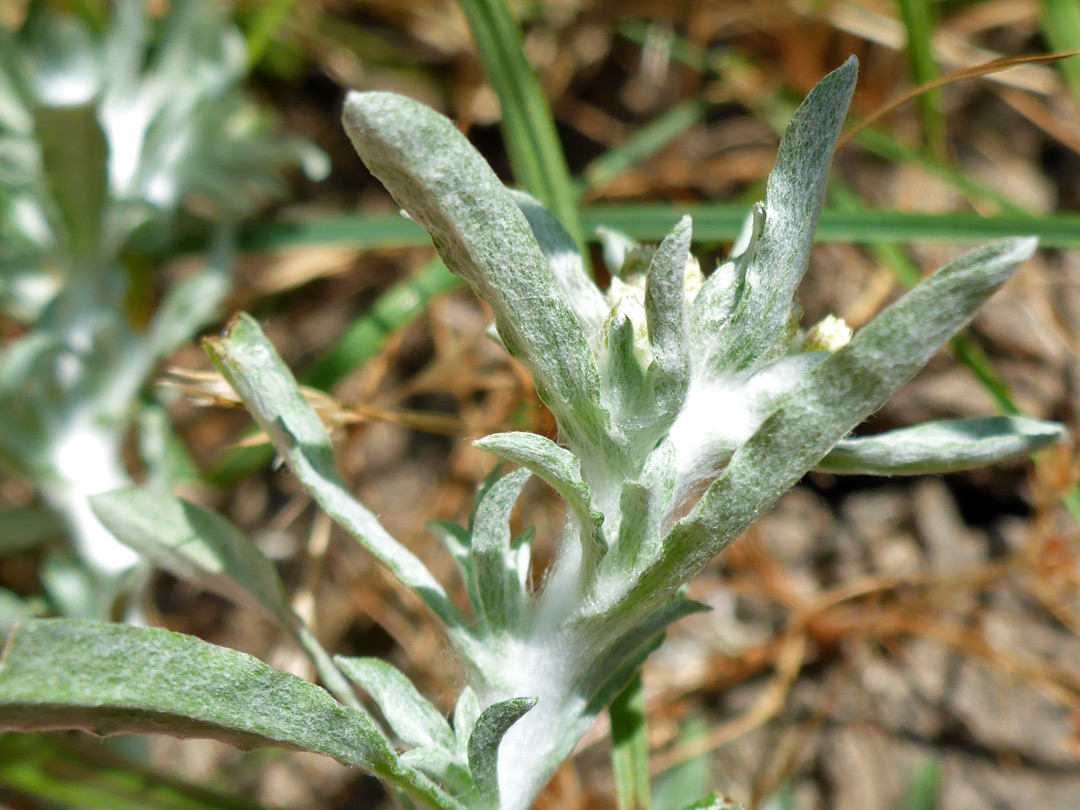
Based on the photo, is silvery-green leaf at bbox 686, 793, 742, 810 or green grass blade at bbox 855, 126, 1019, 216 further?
green grass blade at bbox 855, 126, 1019, 216

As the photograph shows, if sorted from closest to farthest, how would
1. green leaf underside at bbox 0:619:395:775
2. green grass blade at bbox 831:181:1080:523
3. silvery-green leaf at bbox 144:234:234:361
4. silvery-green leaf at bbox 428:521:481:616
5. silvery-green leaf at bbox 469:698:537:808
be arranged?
green leaf underside at bbox 0:619:395:775
silvery-green leaf at bbox 469:698:537:808
silvery-green leaf at bbox 428:521:481:616
green grass blade at bbox 831:181:1080:523
silvery-green leaf at bbox 144:234:234:361

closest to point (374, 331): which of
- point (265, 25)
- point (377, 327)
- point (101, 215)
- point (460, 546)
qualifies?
point (377, 327)

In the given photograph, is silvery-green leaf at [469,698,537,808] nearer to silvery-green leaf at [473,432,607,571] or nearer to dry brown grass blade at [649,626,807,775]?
silvery-green leaf at [473,432,607,571]

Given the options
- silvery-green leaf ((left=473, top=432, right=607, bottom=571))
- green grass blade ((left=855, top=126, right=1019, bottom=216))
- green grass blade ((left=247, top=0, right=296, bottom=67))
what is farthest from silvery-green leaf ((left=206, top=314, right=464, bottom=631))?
green grass blade ((left=855, top=126, right=1019, bottom=216))

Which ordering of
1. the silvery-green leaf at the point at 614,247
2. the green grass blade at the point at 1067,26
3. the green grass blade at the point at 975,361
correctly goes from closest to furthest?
the silvery-green leaf at the point at 614,247 < the green grass blade at the point at 975,361 < the green grass blade at the point at 1067,26

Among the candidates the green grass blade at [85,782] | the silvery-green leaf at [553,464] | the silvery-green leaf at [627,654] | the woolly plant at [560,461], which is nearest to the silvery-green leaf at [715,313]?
the woolly plant at [560,461]

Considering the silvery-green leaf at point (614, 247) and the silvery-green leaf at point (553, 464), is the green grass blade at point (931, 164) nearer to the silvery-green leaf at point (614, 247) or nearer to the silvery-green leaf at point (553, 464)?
the silvery-green leaf at point (614, 247)
